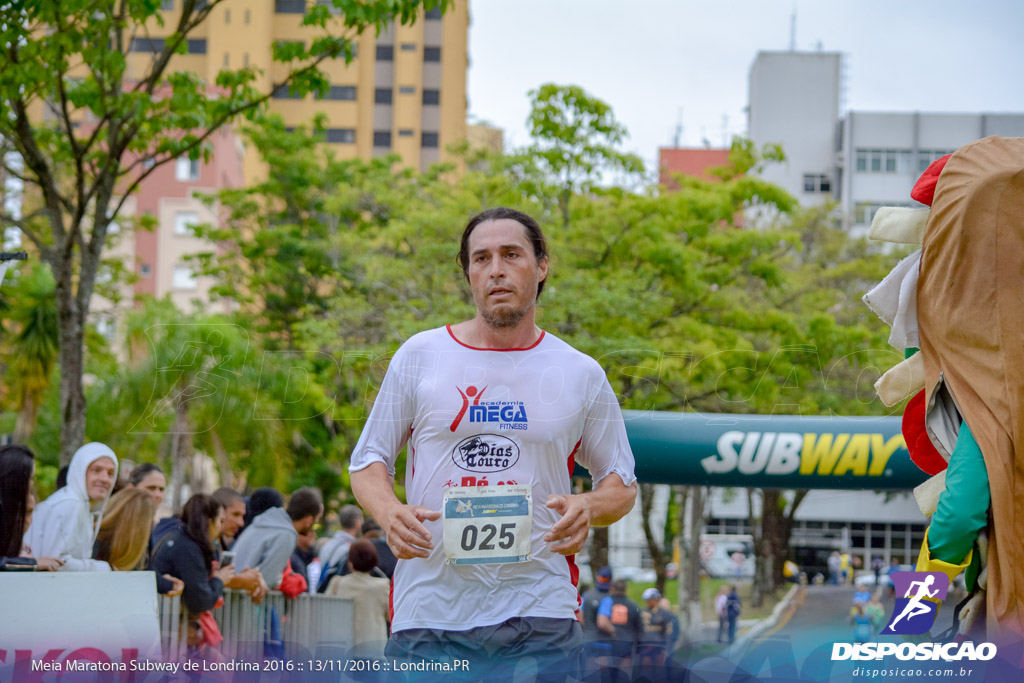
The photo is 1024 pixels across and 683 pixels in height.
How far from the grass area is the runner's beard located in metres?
19.5

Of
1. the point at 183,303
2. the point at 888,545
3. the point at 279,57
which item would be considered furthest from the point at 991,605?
the point at 183,303

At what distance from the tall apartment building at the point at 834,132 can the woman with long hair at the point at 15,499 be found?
1832 inches

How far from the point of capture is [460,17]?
62.0 metres

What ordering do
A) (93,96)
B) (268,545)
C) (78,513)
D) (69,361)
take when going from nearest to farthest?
(78,513)
(268,545)
(69,361)
(93,96)

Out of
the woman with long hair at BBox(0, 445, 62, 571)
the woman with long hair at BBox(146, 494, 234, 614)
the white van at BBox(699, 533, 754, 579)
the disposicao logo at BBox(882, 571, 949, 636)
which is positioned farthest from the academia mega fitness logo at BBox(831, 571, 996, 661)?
the white van at BBox(699, 533, 754, 579)

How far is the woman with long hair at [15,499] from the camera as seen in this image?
5020mm

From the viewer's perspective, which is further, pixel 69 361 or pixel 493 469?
pixel 69 361

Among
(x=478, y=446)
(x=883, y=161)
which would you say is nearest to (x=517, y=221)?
(x=478, y=446)

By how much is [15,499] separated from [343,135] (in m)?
58.5

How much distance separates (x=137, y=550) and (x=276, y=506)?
6.08 feet

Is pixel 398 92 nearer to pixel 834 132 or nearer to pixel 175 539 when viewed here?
pixel 834 132

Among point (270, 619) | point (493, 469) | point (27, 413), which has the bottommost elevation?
point (270, 619)

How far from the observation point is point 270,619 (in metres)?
7.38

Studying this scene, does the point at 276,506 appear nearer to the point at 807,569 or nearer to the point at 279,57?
the point at 279,57
